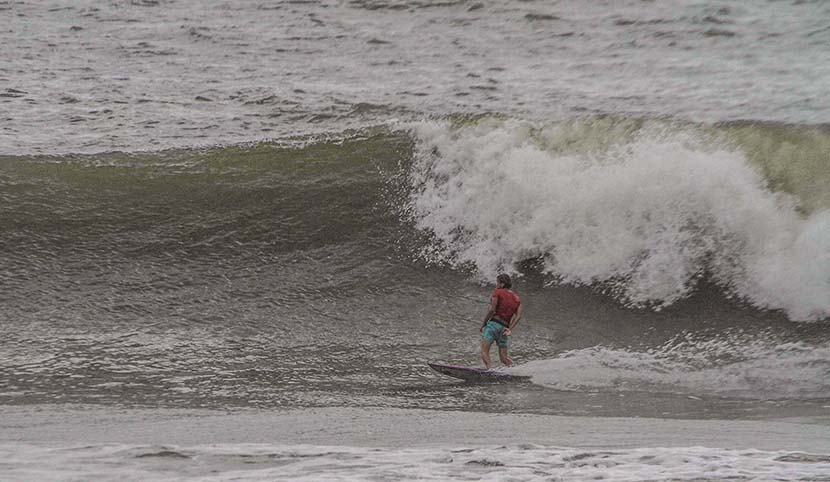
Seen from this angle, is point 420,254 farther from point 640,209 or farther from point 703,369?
point 703,369

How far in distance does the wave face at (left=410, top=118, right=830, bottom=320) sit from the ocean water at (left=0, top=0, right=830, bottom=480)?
33 mm

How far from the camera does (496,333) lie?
33.2 ft

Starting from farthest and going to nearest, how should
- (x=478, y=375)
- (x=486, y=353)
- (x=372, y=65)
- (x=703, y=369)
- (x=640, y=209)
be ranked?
(x=372, y=65) < (x=640, y=209) < (x=703, y=369) < (x=486, y=353) < (x=478, y=375)

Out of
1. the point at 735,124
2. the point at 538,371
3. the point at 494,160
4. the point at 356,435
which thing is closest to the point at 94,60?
the point at 494,160

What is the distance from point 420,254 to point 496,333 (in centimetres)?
303

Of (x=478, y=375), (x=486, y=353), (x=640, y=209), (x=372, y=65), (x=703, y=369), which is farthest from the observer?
(x=372, y=65)

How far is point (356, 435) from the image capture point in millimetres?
7348

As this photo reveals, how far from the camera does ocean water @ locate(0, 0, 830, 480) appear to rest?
7.52 meters

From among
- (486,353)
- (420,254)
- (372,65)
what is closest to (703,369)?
(486,353)

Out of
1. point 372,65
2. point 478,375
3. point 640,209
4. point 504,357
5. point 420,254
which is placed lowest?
point 478,375

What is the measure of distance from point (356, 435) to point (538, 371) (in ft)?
9.87

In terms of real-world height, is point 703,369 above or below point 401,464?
above

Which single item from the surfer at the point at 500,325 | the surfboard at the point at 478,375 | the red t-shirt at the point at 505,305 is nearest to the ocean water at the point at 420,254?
the surfboard at the point at 478,375

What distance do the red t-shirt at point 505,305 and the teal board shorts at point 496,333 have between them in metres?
0.06
